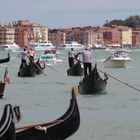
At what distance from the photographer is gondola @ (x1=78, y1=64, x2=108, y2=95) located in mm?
Result: 14906

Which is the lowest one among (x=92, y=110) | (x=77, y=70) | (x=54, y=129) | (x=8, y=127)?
(x=77, y=70)

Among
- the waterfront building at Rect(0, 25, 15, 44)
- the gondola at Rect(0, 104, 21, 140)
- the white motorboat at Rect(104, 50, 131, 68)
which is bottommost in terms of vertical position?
the waterfront building at Rect(0, 25, 15, 44)

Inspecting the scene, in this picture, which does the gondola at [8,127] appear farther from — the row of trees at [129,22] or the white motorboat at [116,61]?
the row of trees at [129,22]

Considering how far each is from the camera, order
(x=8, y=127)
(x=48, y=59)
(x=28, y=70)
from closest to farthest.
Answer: (x=8, y=127) < (x=28, y=70) < (x=48, y=59)

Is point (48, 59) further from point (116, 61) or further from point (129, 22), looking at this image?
point (129, 22)

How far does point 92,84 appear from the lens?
49.6 feet

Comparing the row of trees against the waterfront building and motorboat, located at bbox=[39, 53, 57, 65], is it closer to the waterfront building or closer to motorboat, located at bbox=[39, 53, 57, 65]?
the waterfront building

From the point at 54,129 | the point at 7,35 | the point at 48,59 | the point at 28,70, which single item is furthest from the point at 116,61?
the point at 7,35

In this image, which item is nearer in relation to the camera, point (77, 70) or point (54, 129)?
point (54, 129)

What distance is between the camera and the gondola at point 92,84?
48.9ft

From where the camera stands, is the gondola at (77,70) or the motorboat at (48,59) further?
the motorboat at (48,59)

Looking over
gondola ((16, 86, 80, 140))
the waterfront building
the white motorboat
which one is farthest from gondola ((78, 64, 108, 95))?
the waterfront building

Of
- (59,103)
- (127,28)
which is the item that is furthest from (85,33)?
(59,103)

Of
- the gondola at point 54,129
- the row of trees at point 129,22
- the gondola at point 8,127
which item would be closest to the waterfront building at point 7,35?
the row of trees at point 129,22
